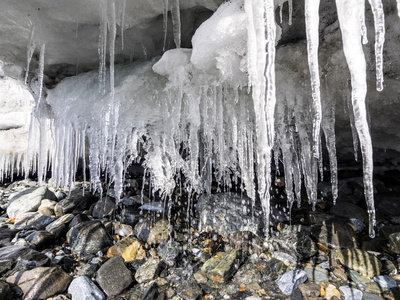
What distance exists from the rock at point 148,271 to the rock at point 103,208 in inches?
94.6

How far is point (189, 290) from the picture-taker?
127 inches

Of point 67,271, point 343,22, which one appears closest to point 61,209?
point 67,271

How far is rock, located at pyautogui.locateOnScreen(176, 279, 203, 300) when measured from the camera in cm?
312

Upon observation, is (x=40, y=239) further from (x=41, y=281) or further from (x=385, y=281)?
(x=385, y=281)

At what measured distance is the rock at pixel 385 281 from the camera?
118 inches

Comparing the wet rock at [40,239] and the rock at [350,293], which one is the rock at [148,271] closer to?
the wet rock at [40,239]

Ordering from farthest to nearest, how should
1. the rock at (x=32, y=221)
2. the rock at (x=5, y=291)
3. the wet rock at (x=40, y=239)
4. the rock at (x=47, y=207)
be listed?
1. the rock at (x=47, y=207)
2. the rock at (x=32, y=221)
3. the wet rock at (x=40, y=239)
4. the rock at (x=5, y=291)

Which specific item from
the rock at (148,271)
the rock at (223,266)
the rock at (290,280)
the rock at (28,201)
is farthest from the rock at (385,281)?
the rock at (28,201)

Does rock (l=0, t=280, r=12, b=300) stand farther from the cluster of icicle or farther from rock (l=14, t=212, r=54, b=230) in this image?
rock (l=14, t=212, r=54, b=230)

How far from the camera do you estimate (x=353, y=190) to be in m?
6.22

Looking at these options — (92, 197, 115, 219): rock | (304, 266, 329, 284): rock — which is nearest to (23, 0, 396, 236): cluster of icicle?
(304, 266, 329, 284): rock

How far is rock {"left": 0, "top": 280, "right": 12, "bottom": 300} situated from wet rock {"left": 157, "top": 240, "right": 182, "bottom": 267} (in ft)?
6.73

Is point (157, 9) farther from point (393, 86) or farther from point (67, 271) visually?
point (67, 271)

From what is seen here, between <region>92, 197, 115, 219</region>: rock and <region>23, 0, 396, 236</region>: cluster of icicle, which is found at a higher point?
<region>23, 0, 396, 236</region>: cluster of icicle
